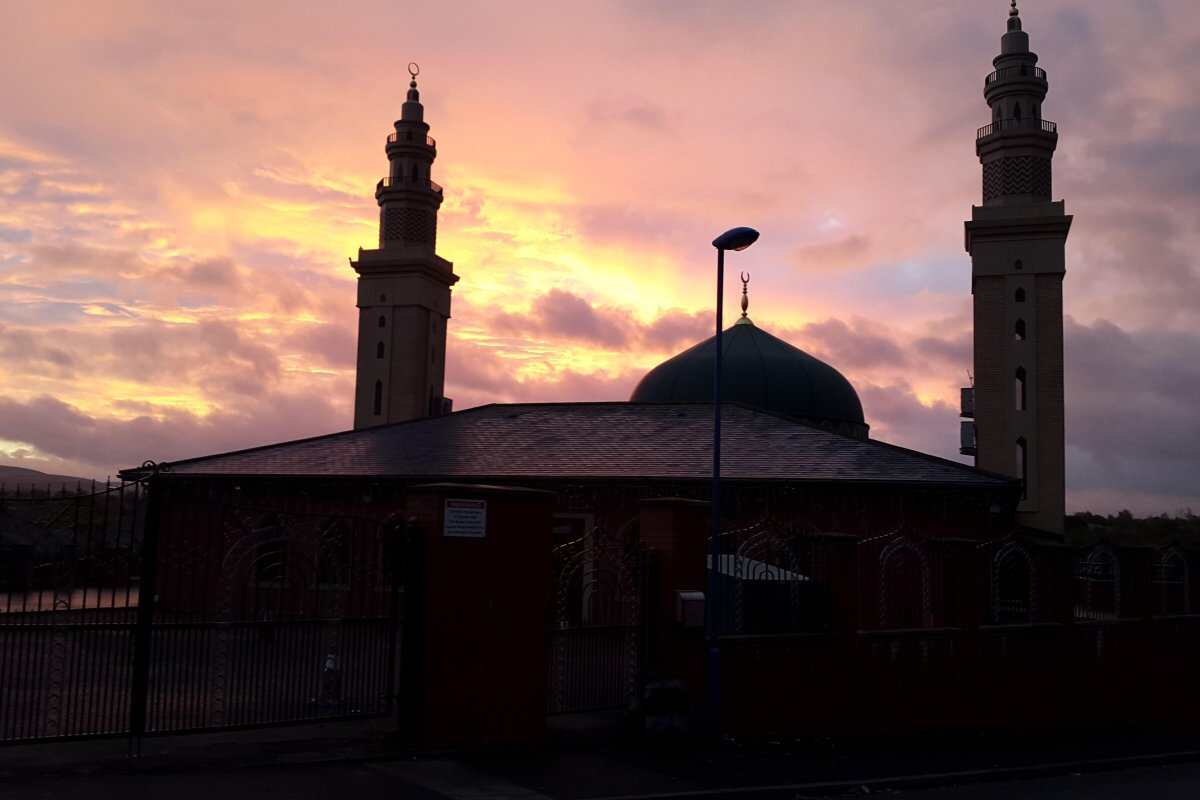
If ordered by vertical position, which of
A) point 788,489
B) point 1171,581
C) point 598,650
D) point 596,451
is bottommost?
point 598,650

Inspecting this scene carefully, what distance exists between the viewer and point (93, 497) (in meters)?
8.77

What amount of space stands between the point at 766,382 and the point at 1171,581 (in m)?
21.6

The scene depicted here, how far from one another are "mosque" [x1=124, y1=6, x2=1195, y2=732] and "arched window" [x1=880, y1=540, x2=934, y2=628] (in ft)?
0.27

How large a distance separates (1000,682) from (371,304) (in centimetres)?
3208

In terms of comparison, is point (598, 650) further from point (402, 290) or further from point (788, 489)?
point (402, 290)

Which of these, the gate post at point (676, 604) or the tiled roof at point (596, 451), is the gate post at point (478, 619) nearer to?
the gate post at point (676, 604)

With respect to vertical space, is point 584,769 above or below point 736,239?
below

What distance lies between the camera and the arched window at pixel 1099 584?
14.1m

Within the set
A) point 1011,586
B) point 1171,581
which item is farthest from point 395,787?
point 1171,581

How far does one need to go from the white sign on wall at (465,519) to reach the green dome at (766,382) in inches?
1004

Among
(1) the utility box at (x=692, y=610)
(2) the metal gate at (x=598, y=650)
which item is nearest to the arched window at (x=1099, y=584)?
(1) the utility box at (x=692, y=610)

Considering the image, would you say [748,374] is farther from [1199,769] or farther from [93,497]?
[93,497]

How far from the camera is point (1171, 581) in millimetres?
15125

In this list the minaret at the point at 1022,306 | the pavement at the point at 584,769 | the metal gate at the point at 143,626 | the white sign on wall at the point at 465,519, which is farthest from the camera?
the minaret at the point at 1022,306
